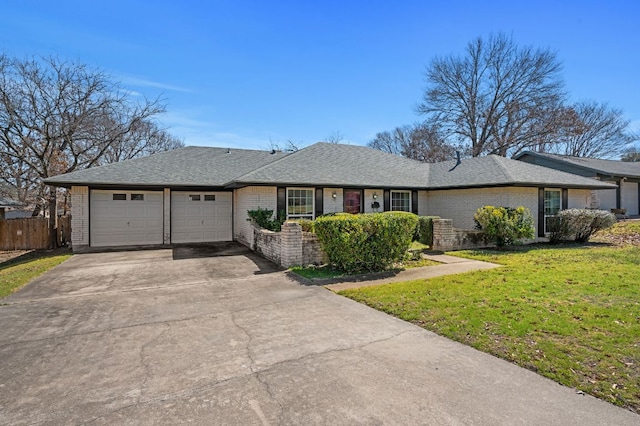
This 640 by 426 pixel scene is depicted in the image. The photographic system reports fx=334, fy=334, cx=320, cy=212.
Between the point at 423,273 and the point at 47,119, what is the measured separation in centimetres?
2177

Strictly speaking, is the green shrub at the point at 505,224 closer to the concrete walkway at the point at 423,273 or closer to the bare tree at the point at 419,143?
the concrete walkway at the point at 423,273

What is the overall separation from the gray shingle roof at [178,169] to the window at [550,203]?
1352 cm

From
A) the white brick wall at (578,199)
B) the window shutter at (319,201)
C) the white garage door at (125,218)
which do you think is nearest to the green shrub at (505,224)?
the white brick wall at (578,199)

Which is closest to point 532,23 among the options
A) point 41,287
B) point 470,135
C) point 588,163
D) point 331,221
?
point 331,221

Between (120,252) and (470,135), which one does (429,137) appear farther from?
(120,252)

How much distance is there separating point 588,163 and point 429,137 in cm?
1439

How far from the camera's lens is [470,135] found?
33.4m

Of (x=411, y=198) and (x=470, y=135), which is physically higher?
(x=470, y=135)

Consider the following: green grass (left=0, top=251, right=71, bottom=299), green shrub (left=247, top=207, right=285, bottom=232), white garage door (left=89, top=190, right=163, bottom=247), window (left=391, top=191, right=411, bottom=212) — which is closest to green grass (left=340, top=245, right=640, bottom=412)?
green shrub (left=247, top=207, right=285, bottom=232)

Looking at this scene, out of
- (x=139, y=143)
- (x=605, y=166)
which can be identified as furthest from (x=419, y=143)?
(x=139, y=143)

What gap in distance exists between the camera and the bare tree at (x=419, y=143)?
113 feet

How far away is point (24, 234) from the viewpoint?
1480 cm

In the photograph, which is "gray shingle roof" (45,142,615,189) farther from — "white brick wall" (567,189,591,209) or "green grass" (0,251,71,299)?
"green grass" (0,251,71,299)

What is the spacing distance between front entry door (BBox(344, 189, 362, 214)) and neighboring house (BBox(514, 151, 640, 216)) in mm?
17318
